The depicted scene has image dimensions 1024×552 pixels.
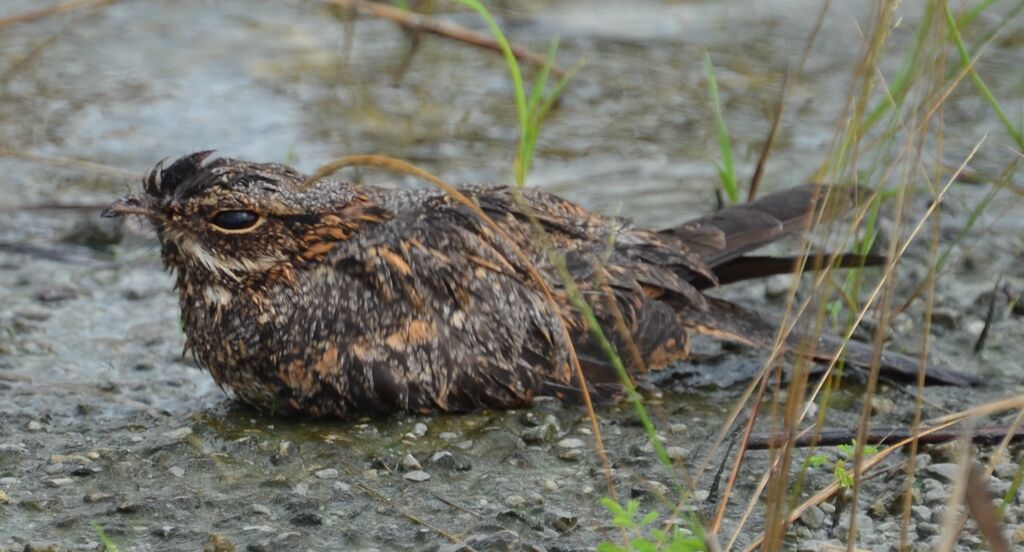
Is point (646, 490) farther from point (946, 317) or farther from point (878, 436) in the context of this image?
point (946, 317)

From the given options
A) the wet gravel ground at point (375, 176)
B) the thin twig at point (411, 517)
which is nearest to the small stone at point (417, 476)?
the wet gravel ground at point (375, 176)

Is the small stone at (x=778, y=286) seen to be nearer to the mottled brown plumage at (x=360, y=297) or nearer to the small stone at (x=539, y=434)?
the mottled brown plumage at (x=360, y=297)

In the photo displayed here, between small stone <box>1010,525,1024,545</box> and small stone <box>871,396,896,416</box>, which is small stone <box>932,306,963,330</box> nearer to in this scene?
small stone <box>871,396,896,416</box>

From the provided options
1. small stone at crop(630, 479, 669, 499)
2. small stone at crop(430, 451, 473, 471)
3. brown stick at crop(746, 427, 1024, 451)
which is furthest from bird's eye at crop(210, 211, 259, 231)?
brown stick at crop(746, 427, 1024, 451)

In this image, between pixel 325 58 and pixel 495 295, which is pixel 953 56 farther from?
pixel 495 295

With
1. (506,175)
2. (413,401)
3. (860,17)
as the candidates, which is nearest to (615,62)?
(860,17)
